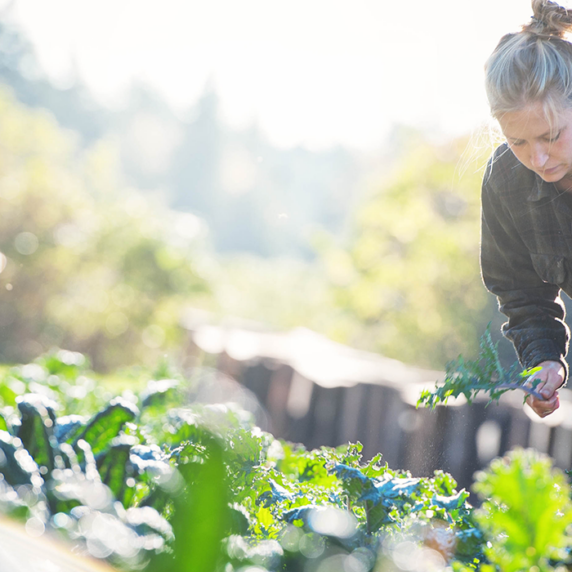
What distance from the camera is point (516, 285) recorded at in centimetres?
171

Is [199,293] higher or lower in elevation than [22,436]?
higher

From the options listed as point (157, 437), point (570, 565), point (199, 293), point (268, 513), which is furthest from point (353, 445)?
point (199, 293)

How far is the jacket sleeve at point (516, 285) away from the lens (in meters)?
1.55

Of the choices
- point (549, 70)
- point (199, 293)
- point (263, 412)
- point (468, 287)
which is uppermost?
point (468, 287)

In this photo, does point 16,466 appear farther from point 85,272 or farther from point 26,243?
point 85,272

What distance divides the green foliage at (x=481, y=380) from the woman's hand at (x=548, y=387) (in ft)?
0.23

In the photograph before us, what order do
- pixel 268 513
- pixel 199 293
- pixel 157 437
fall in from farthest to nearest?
pixel 199 293, pixel 157 437, pixel 268 513

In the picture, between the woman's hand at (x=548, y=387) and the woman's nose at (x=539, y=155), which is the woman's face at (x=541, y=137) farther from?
the woman's hand at (x=548, y=387)

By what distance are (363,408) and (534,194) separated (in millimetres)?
5831

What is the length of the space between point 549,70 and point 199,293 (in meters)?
12.7

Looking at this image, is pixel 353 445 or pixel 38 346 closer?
pixel 353 445

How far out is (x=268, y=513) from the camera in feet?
3.18

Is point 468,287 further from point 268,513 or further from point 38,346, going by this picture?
point 268,513

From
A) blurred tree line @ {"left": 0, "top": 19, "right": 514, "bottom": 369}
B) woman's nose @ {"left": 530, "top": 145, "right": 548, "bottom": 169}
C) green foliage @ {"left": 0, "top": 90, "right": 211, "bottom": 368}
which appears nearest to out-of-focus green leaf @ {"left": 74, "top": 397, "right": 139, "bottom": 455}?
woman's nose @ {"left": 530, "top": 145, "right": 548, "bottom": 169}
